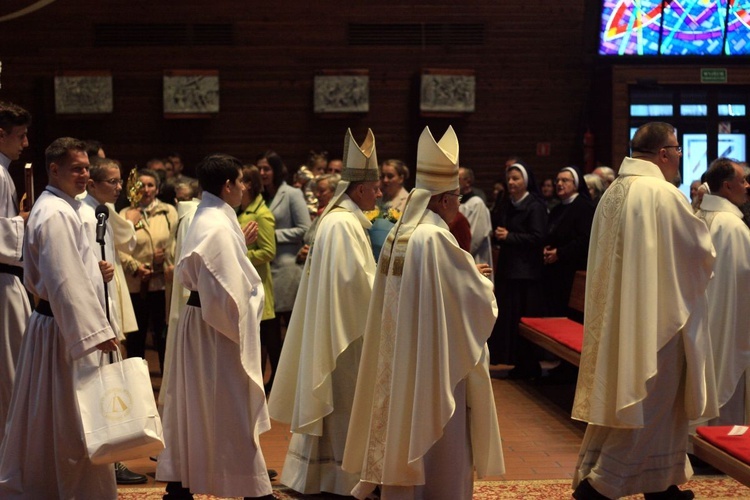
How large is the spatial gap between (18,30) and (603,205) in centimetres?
986

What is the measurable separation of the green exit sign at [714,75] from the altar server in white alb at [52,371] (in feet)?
34.8

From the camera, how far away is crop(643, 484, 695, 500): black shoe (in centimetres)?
528

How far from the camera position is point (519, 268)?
29.4 ft

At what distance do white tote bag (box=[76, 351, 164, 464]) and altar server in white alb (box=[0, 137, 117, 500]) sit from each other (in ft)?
0.52

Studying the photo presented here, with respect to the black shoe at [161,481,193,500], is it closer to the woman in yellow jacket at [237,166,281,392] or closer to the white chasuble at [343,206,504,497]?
the white chasuble at [343,206,504,497]

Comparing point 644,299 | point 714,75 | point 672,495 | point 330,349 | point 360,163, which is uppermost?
point 714,75

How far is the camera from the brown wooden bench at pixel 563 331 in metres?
7.51

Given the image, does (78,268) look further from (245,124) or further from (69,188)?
(245,124)

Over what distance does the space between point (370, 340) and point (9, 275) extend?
195cm

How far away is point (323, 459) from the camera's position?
18.3 feet

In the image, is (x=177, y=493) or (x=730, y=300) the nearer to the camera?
(x=177, y=493)

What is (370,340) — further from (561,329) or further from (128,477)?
(561,329)

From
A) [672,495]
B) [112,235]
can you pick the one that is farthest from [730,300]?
[112,235]

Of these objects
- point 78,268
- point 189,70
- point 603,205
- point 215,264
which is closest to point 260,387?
point 215,264
